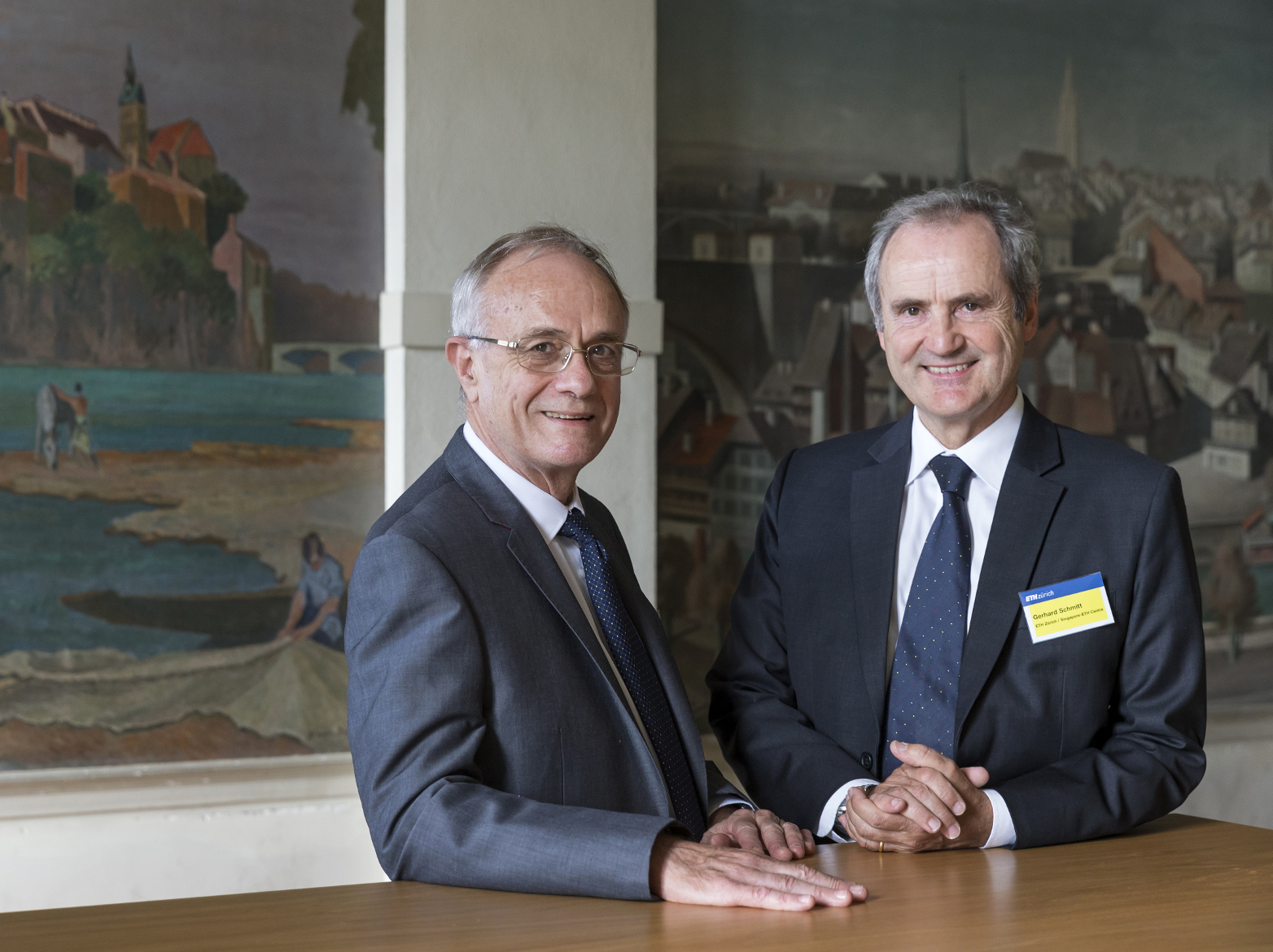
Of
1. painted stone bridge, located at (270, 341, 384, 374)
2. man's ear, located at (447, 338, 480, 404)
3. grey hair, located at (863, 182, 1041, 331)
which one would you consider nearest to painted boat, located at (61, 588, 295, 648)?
painted stone bridge, located at (270, 341, 384, 374)

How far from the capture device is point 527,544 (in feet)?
6.54

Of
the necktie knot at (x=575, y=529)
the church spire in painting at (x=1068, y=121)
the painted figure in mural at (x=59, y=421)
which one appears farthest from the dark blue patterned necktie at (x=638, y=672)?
the church spire in painting at (x=1068, y=121)

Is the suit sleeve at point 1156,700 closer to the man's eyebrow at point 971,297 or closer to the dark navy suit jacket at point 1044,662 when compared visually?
the dark navy suit jacket at point 1044,662

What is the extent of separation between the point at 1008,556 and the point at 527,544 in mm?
965

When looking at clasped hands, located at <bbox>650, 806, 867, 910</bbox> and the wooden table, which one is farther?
clasped hands, located at <bbox>650, 806, 867, 910</bbox>

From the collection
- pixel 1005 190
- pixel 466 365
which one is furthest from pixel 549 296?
pixel 1005 190

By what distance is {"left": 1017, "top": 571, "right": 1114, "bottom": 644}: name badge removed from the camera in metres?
2.30

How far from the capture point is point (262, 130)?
434 cm

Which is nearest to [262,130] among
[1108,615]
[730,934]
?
[1108,615]

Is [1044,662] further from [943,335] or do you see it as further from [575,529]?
[575,529]

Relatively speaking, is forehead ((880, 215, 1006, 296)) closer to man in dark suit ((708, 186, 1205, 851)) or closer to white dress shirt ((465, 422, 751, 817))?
man in dark suit ((708, 186, 1205, 851))

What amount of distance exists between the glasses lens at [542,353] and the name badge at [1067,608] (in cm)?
99

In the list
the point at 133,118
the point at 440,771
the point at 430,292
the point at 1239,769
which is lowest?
the point at 1239,769

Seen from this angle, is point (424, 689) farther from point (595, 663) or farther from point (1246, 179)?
point (1246, 179)
